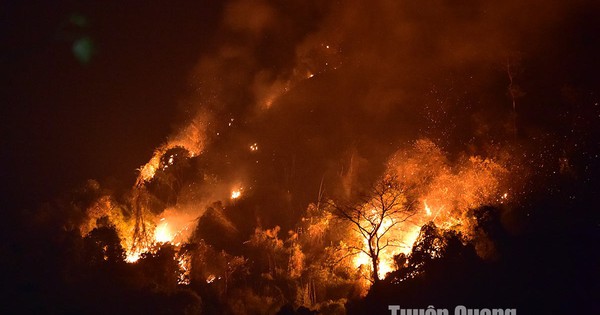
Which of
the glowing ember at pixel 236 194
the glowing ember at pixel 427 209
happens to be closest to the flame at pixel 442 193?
the glowing ember at pixel 427 209

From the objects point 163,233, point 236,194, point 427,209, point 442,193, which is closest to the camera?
point 442,193

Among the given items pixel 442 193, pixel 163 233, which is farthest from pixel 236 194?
pixel 442 193

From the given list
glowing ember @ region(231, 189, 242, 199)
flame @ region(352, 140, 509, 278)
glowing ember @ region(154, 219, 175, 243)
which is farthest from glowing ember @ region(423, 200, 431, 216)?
glowing ember @ region(154, 219, 175, 243)

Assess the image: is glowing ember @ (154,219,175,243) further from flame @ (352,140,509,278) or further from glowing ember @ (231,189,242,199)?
flame @ (352,140,509,278)

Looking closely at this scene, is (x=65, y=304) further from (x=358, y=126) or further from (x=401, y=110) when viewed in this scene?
(x=401, y=110)

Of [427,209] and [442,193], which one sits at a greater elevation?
[442,193]

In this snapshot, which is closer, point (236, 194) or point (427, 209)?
point (427, 209)

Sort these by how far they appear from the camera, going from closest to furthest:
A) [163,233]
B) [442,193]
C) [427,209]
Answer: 1. [442,193]
2. [427,209]
3. [163,233]

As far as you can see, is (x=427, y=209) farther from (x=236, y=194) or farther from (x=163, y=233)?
(x=163, y=233)

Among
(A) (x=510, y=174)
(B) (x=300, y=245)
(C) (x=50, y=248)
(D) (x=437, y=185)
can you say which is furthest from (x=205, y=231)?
(A) (x=510, y=174)

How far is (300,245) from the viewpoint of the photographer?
24.9 m

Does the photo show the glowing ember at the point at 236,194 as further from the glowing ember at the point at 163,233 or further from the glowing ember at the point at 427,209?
the glowing ember at the point at 427,209

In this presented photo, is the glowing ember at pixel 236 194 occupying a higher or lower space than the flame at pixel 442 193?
higher

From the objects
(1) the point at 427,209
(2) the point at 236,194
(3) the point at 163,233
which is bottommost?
(3) the point at 163,233
